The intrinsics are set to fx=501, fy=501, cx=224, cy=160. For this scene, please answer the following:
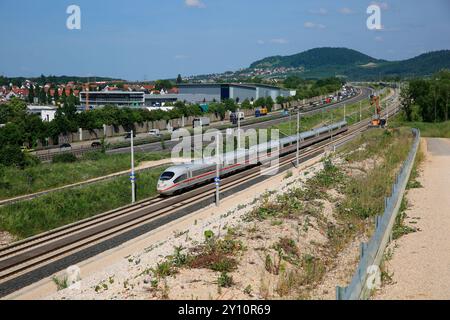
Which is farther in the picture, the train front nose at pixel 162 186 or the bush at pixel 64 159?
the bush at pixel 64 159

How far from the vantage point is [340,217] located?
23828 mm

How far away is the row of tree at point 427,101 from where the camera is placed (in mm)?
93125

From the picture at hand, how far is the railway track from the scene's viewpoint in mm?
21812

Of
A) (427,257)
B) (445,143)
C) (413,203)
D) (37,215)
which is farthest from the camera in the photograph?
(445,143)

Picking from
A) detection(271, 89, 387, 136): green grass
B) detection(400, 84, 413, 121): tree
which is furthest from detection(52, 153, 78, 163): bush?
detection(400, 84, 413, 121): tree

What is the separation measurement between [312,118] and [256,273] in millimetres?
85295

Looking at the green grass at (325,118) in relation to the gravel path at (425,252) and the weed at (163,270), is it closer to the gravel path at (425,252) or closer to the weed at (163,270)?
the gravel path at (425,252)

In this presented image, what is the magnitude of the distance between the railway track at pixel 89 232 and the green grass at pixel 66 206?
1772mm

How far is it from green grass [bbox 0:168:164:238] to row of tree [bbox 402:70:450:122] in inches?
2837

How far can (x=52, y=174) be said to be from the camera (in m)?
41.6

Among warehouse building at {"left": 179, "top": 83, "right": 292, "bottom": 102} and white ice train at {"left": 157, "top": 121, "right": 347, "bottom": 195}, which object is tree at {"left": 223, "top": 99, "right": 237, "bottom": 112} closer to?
warehouse building at {"left": 179, "top": 83, "right": 292, "bottom": 102}

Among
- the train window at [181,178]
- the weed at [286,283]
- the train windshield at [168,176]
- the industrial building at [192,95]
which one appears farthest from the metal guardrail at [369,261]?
the industrial building at [192,95]
